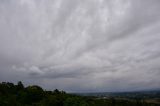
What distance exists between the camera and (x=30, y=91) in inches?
4815

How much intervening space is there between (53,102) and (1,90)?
35321 millimetres

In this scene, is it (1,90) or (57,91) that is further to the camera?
(57,91)

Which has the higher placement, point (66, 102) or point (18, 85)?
point (18, 85)

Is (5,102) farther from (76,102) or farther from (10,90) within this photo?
(10,90)

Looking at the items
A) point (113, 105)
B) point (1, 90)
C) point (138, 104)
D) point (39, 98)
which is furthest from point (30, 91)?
point (138, 104)

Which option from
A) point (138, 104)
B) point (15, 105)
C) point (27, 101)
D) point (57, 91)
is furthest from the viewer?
point (138, 104)

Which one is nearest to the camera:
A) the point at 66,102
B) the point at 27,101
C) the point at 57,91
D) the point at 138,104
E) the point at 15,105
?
the point at 15,105

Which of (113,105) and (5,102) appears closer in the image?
(5,102)

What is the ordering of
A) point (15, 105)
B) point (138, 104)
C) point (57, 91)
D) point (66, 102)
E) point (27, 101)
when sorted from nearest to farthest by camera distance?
point (15, 105) < point (66, 102) < point (27, 101) < point (57, 91) < point (138, 104)

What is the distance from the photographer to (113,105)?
13625 centimetres

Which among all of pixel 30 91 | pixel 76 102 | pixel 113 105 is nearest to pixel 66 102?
pixel 76 102

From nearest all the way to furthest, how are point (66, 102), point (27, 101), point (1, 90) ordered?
point (66, 102) → point (27, 101) → point (1, 90)

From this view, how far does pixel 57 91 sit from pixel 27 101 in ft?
106

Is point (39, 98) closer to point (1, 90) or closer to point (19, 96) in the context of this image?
point (19, 96)
